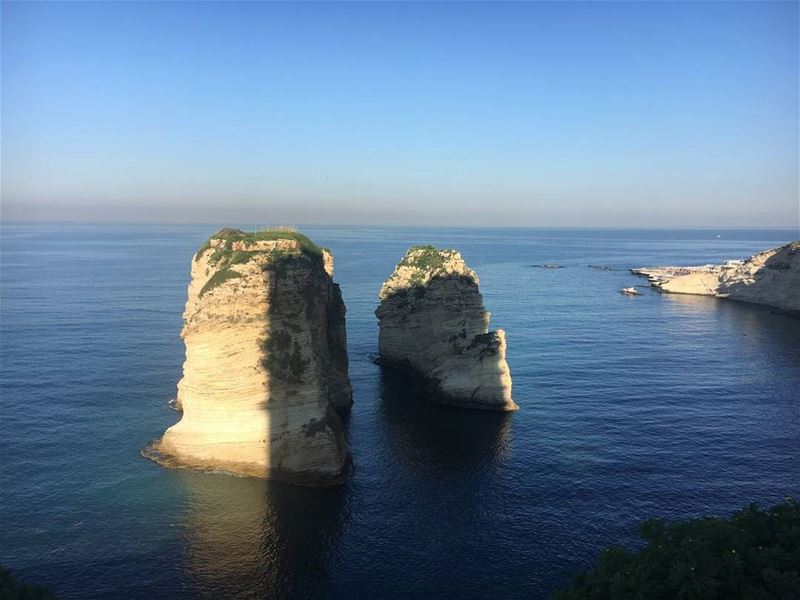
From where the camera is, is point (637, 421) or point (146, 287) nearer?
point (637, 421)

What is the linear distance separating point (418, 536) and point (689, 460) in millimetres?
25968

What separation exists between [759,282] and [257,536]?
430ft

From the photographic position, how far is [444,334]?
7012 centimetres

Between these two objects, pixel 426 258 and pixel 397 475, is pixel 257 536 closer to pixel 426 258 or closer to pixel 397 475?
pixel 397 475

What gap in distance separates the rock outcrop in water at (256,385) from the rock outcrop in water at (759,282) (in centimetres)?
11244

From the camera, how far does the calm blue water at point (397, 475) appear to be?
115 ft

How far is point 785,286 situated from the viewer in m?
123

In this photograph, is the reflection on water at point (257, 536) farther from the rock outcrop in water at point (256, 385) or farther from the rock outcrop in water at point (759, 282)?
the rock outcrop in water at point (759, 282)

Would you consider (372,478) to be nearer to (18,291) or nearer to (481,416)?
(481,416)


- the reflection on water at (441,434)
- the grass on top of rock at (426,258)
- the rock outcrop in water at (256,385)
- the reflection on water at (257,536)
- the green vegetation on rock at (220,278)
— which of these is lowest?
the reflection on water at (257,536)

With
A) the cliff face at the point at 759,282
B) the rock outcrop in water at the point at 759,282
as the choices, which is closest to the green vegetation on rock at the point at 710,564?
the rock outcrop in water at the point at 759,282

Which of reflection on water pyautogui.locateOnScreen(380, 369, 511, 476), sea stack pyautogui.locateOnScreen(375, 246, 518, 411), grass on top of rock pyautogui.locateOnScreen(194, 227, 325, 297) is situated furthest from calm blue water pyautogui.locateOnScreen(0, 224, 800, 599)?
grass on top of rock pyautogui.locateOnScreen(194, 227, 325, 297)

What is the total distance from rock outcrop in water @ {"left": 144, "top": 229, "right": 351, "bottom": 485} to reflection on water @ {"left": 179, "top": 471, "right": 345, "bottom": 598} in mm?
2090

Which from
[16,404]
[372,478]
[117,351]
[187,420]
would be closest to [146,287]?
[117,351]
